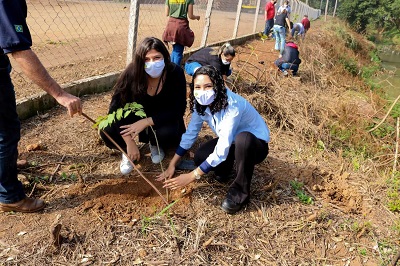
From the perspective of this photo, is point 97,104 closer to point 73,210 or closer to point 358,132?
point 73,210

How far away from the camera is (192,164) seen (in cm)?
270

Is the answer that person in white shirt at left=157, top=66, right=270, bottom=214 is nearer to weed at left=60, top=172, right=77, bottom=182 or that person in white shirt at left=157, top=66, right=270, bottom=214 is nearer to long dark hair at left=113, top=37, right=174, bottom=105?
long dark hair at left=113, top=37, right=174, bottom=105

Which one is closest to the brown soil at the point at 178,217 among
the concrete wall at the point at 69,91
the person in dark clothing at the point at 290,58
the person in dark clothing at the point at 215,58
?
the concrete wall at the point at 69,91

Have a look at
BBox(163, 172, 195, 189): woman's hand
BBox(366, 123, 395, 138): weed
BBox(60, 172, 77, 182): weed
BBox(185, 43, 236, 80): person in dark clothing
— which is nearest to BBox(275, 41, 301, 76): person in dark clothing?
BBox(366, 123, 395, 138): weed

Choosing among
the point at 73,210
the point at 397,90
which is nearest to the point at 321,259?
the point at 73,210

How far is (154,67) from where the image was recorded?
2264 millimetres

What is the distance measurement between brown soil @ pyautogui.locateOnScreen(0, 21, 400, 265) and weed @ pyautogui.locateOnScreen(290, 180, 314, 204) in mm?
41

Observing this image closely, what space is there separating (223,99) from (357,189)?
1.59m

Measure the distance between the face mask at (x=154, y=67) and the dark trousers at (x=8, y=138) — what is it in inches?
33.6

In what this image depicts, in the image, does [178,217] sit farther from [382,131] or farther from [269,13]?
[269,13]

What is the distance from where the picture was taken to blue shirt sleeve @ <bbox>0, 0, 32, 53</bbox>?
146 centimetres

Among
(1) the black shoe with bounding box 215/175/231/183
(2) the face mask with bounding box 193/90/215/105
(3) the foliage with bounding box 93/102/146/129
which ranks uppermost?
(2) the face mask with bounding box 193/90/215/105

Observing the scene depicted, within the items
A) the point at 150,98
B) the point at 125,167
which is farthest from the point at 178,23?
the point at 125,167

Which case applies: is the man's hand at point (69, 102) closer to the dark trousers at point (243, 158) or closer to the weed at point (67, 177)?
the weed at point (67, 177)
